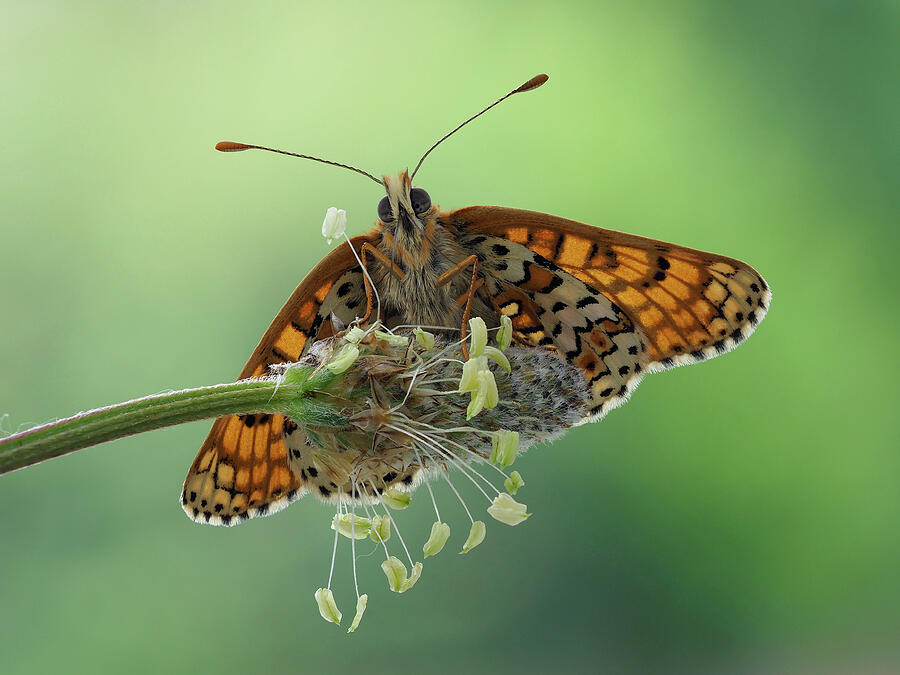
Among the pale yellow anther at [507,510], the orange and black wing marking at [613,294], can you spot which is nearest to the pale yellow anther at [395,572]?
the pale yellow anther at [507,510]

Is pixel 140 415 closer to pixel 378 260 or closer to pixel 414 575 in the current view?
pixel 414 575

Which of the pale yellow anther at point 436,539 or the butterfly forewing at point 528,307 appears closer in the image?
the pale yellow anther at point 436,539

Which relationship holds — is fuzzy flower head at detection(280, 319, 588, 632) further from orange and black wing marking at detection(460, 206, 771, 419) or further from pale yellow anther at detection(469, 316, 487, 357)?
orange and black wing marking at detection(460, 206, 771, 419)

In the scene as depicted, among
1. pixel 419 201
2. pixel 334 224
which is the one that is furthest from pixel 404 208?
pixel 334 224

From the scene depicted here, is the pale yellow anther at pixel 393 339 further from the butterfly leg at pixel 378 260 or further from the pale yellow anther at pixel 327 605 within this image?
the pale yellow anther at pixel 327 605

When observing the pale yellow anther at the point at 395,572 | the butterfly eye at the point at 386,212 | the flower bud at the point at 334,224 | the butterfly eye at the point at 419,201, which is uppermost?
the butterfly eye at the point at 419,201

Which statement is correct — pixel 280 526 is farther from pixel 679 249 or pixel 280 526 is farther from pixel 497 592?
pixel 679 249
